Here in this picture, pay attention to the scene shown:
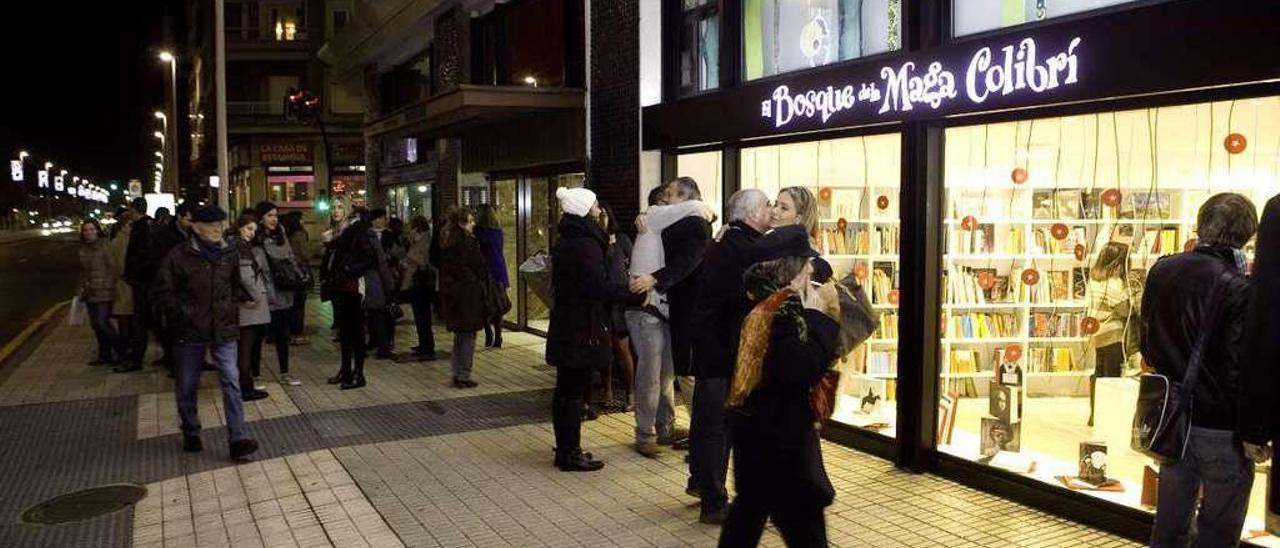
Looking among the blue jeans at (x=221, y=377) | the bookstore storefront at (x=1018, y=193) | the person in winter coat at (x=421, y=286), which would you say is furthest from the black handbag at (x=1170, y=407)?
the person in winter coat at (x=421, y=286)

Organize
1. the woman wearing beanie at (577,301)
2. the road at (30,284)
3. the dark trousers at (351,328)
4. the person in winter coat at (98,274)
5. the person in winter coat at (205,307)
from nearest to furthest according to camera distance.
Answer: the woman wearing beanie at (577,301), the person in winter coat at (205,307), the dark trousers at (351,328), the person in winter coat at (98,274), the road at (30,284)

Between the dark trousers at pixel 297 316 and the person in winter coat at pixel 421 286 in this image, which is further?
the dark trousers at pixel 297 316

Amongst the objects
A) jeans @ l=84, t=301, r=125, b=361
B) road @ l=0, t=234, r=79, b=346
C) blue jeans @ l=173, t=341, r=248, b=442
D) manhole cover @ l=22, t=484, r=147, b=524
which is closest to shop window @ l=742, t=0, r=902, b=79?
blue jeans @ l=173, t=341, r=248, b=442

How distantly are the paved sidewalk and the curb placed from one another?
A: 414cm

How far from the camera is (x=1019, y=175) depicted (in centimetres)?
786

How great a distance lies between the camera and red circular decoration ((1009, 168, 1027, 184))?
25.6ft

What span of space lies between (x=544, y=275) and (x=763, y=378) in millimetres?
4850

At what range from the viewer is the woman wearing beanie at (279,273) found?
1114cm

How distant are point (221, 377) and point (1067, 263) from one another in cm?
654

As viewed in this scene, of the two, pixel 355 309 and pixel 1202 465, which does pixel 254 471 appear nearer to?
pixel 355 309

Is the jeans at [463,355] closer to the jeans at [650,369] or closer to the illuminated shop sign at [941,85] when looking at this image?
the jeans at [650,369]

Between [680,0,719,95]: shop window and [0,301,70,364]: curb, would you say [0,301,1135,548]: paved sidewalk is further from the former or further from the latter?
[0,301,70,364]: curb

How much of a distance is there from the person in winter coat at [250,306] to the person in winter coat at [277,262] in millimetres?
542

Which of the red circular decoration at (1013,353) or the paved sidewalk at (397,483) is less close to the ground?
the red circular decoration at (1013,353)
